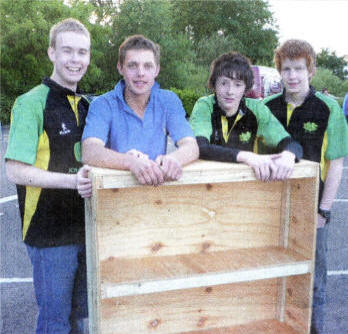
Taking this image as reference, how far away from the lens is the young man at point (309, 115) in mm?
2217

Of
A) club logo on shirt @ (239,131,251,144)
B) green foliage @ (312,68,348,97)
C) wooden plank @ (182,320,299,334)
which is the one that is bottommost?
wooden plank @ (182,320,299,334)

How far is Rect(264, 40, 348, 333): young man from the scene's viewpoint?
7.27 feet

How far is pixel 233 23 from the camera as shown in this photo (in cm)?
3250

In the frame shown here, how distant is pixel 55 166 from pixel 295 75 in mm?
1240

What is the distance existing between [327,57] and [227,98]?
46.5 metres

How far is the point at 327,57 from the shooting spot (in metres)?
44.6

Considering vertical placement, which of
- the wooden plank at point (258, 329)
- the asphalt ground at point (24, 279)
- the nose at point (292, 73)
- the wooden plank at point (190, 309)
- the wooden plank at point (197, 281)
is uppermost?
the nose at point (292, 73)

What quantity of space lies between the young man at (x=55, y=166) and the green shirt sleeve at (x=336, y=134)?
1222mm

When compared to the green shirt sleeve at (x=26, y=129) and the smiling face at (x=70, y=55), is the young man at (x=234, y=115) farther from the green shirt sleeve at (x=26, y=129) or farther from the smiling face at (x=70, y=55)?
the green shirt sleeve at (x=26, y=129)

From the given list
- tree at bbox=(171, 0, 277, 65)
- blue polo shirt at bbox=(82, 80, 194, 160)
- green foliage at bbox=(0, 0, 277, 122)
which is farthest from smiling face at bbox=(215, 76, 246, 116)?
tree at bbox=(171, 0, 277, 65)

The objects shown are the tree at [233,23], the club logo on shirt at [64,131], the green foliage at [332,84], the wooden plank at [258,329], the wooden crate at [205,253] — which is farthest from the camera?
the tree at [233,23]

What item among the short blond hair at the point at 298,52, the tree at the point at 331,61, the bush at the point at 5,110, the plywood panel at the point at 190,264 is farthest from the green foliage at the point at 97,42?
the tree at the point at 331,61

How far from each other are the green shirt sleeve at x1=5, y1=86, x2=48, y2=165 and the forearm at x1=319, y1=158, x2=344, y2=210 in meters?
1.44

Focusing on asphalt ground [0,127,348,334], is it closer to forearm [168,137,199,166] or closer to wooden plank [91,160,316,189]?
wooden plank [91,160,316,189]
